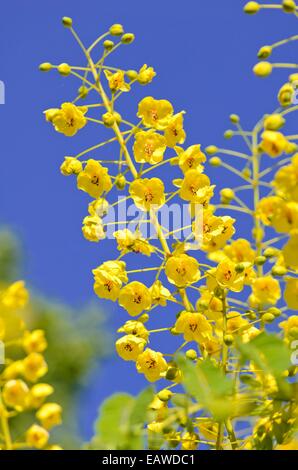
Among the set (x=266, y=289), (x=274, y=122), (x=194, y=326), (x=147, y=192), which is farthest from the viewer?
(x=147, y=192)

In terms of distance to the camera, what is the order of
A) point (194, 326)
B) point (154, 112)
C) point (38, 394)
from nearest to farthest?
point (38, 394), point (194, 326), point (154, 112)

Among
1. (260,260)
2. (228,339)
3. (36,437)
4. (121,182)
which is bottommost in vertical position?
(36,437)

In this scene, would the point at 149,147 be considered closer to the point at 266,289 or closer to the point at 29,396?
the point at 266,289

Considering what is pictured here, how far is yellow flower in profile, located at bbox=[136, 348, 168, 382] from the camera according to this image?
4.27ft

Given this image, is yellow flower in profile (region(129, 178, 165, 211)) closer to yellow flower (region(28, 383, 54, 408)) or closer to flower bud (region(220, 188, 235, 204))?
flower bud (region(220, 188, 235, 204))

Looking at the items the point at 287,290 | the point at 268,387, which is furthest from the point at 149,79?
the point at 268,387

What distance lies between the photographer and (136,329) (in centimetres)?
134

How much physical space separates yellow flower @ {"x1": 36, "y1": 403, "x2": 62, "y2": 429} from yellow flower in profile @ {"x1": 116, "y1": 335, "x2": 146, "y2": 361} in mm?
436

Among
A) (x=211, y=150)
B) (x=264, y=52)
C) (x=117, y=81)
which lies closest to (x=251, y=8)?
(x=264, y=52)

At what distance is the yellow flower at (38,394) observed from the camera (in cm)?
88

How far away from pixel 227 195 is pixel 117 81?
0.44m

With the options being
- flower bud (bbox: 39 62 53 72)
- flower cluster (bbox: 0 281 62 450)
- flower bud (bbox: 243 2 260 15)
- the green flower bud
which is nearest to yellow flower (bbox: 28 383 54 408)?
flower cluster (bbox: 0 281 62 450)

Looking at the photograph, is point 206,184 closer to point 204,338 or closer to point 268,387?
point 204,338

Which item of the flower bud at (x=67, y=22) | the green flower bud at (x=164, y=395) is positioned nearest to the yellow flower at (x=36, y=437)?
the green flower bud at (x=164, y=395)
